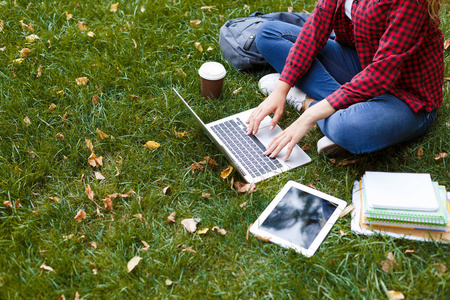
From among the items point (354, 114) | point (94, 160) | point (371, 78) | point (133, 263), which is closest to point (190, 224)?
point (133, 263)

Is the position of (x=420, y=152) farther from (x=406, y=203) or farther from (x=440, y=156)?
(x=406, y=203)

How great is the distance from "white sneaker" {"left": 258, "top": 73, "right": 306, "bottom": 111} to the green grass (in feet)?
0.26

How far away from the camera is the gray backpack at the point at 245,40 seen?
3.41 m

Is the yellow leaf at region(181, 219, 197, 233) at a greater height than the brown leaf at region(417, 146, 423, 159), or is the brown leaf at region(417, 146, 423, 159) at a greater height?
the brown leaf at region(417, 146, 423, 159)

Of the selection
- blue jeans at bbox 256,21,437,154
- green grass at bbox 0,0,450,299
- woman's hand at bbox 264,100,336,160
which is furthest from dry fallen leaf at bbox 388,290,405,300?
woman's hand at bbox 264,100,336,160

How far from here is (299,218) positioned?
240cm

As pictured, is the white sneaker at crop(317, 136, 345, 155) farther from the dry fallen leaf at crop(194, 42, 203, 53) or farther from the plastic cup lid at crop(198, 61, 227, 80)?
the dry fallen leaf at crop(194, 42, 203, 53)

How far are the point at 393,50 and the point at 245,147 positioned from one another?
3.44 ft

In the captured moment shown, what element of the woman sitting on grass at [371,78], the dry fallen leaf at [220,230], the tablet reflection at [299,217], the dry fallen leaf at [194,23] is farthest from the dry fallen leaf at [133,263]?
the dry fallen leaf at [194,23]

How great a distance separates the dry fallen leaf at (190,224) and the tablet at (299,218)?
1.04 ft

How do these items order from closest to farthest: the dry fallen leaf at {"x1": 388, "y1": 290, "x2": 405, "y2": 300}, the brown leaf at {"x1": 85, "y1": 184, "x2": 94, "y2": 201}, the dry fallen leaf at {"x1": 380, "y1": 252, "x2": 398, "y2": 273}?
the dry fallen leaf at {"x1": 388, "y1": 290, "x2": 405, "y2": 300}, the dry fallen leaf at {"x1": 380, "y1": 252, "x2": 398, "y2": 273}, the brown leaf at {"x1": 85, "y1": 184, "x2": 94, "y2": 201}

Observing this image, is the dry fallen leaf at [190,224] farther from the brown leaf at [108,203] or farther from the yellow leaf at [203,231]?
the brown leaf at [108,203]

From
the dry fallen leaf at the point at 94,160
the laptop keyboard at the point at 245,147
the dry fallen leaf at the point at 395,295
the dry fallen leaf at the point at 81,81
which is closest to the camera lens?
the dry fallen leaf at the point at 395,295

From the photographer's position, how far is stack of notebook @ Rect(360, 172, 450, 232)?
220 cm
